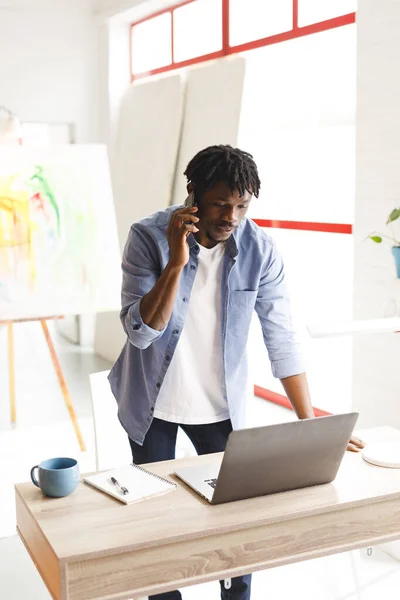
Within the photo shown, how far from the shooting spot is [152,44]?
685cm

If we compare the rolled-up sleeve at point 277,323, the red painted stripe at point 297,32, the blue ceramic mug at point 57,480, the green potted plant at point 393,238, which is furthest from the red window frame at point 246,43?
the blue ceramic mug at point 57,480

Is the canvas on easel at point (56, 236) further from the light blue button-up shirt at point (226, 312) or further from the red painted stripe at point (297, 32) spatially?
the light blue button-up shirt at point (226, 312)

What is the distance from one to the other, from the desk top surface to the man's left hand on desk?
0.49 ft

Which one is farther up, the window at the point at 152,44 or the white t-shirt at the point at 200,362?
the window at the point at 152,44

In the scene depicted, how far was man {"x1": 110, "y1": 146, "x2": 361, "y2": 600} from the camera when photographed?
2.21m

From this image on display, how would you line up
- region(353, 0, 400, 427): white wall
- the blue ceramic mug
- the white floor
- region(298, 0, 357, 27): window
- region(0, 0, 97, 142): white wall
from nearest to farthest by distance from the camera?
the blue ceramic mug < the white floor < region(353, 0, 400, 427): white wall < region(298, 0, 357, 27): window < region(0, 0, 97, 142): white wall

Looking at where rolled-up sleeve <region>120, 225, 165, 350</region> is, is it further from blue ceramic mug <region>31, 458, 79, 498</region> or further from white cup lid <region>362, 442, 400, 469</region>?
white cup lid <region>362, 442, 400, 469</region>

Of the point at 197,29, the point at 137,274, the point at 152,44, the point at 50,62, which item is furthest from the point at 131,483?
the point at 50,62

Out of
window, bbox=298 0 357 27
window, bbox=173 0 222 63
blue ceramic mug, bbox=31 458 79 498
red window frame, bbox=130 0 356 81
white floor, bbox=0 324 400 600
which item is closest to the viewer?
blue ceramic mug, bbox=31 458 79 498

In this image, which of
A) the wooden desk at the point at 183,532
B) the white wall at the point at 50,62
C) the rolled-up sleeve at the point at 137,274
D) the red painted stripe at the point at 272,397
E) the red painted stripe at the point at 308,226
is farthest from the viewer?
the white wall at the point at 50,62

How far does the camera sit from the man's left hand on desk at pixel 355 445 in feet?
7.14

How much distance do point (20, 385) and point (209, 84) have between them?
2804mm

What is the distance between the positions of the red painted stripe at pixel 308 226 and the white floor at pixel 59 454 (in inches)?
47.1

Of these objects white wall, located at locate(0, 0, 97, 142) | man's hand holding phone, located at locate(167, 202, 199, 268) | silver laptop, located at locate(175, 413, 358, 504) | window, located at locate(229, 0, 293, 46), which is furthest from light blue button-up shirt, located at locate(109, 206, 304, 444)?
white wall, located at locate(0, 0, 97, 142)
